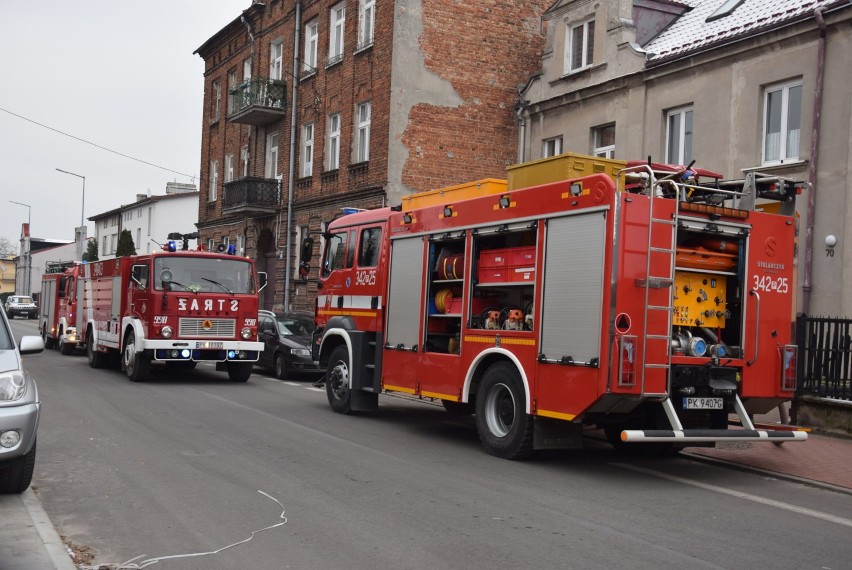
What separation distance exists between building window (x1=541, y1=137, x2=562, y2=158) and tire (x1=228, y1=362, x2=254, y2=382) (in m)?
Result: 10.2

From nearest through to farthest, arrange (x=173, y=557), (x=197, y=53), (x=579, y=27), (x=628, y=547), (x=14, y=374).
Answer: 1. (x=173, y=557)
2. (x=628, y=547)
3. (x=14, y=374)
4. (x=579, y=27)
5. (x=197, y=53)

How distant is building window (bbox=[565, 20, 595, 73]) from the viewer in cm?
2280

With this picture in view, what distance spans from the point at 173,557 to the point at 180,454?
385 centimetres

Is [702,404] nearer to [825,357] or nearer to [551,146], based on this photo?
[825,357]

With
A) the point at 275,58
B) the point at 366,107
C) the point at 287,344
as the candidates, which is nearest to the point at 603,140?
the point at 366,107

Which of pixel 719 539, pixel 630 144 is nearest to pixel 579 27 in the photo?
pixel 630 144

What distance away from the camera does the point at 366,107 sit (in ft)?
89.5

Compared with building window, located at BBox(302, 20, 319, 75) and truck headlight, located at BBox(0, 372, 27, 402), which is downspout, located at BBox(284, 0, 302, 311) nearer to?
building window, located at BBox(302, 20, 319, 75)

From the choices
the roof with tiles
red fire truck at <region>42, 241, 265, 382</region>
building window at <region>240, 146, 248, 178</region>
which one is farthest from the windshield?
building window at <region>240, 146, 248, 178</region>

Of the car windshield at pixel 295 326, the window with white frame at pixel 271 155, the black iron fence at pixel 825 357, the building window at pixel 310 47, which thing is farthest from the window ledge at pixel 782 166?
the window with white frame at pixel 271 155

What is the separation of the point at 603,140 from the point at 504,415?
13.7 meters

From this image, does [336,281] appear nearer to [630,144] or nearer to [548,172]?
[548,172]

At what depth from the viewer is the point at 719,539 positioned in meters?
6.50

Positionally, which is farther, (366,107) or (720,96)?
(366,107)
